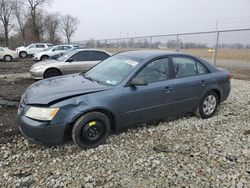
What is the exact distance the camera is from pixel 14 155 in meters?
3.50

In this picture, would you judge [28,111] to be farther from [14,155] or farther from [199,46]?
[199,46]

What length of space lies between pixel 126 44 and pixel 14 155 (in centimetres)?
2120

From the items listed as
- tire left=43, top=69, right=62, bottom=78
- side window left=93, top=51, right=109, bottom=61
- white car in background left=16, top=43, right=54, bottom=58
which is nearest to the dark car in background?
tire left=43, top=69, right=62, bottom=78

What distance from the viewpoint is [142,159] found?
3.43 metres

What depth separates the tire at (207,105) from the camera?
494 cm

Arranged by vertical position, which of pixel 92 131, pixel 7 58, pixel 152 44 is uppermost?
pixel 152 44

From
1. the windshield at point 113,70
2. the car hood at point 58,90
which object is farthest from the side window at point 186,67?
the car hood at point 58,90

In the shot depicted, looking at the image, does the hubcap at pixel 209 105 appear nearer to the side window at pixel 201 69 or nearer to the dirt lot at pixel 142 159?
the dirt lot at pixel 142 159

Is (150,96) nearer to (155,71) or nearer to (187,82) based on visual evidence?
(155,71)

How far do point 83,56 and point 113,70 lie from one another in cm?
517

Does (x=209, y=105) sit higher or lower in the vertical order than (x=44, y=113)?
lower

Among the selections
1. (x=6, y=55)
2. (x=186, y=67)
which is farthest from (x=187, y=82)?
(x=6, y=55)

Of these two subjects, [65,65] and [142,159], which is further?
[65,65]

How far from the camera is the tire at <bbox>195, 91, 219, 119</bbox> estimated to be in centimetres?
494
